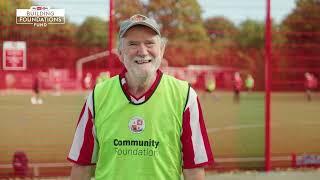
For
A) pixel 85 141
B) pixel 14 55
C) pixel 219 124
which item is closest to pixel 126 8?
pixel 14 55

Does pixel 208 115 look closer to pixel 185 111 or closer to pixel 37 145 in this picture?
pixel 37 145

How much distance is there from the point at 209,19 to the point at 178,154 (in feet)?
16.3

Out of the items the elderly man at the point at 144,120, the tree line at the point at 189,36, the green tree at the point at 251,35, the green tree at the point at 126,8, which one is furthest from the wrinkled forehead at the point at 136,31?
the green tree at the point at 251,35

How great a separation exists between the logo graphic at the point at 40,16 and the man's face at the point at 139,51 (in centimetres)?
447

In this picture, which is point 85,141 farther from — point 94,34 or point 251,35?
point 251,35

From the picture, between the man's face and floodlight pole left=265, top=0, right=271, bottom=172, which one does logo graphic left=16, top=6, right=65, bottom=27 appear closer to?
floodlight pole left=265, top=0, right=271, bottom=172

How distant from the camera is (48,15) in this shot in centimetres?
670

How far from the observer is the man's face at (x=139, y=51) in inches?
93.4

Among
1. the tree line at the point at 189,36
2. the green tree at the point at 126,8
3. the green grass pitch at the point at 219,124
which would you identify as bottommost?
the green grass pitch at the point at 219,124

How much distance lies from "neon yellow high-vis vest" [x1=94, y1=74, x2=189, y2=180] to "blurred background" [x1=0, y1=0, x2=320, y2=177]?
4.47m

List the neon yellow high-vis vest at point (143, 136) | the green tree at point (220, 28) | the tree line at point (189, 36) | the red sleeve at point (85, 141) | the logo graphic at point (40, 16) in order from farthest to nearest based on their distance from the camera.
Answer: the green tree at point (220, 28)
the tree line at point (189, 36)
the logo graphic at point (40, 16)
the red sleeve at point (85, 141)
the neon yellow high-vis vest at point (143, 136)

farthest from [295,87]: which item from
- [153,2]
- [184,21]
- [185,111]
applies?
[185,111]

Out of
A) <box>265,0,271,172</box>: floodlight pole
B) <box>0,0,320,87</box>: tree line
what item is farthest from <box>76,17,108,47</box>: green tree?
<box>265,0,271,172</box>: floodlight pole

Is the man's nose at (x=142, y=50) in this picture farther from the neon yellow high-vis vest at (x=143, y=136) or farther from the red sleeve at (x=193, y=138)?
the red sleeve at (x=193, y=138)
